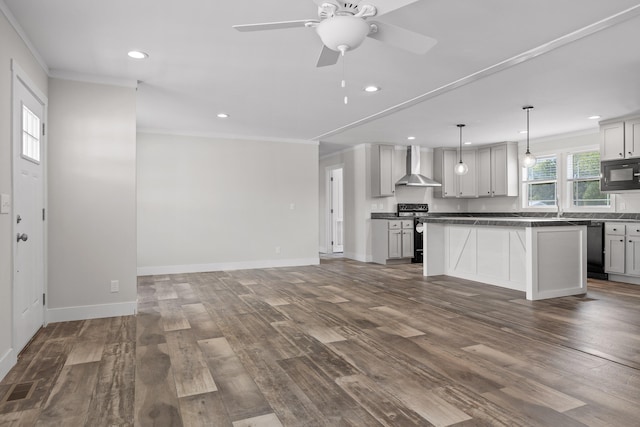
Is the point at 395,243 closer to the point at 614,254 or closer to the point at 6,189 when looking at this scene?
the point at 614,254

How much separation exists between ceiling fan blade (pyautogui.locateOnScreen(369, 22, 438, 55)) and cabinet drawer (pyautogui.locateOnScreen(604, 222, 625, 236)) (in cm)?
511

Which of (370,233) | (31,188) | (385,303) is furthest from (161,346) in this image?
(370,233)

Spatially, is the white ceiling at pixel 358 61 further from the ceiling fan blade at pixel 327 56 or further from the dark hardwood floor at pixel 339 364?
the dark hardwood floor at pixel 339 364

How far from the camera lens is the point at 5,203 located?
2.63 metres

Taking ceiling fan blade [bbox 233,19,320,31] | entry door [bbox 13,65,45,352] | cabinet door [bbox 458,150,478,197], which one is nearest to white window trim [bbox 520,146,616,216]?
cabinet door [bbox 458,150,478,197]

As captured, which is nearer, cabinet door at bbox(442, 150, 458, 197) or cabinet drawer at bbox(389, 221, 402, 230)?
cabinet drawer at bbox(389, 221, 402, 230)

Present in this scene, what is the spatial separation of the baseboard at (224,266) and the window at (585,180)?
469cm

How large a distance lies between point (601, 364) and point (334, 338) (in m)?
1.84

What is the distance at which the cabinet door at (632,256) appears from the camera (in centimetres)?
561

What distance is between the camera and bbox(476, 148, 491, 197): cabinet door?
8133mm

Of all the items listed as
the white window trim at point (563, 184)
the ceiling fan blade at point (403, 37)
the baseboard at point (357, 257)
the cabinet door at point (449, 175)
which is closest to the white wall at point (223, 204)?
the baseboard at point (357, 257)

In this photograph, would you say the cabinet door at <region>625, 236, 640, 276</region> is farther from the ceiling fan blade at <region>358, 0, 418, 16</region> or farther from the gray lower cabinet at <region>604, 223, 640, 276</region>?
the ceiling fan blade at <region>358, 0, 418, 16</region>

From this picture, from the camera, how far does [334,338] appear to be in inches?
127

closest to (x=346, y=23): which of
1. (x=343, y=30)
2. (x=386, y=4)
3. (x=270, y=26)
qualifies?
(x=343, y=30)
